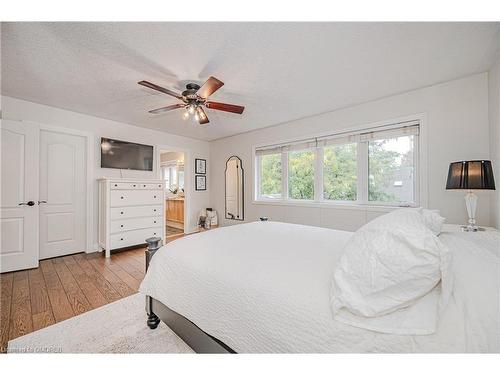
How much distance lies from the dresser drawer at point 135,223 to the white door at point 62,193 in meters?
0.60

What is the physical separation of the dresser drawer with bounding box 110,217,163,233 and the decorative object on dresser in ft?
13.7

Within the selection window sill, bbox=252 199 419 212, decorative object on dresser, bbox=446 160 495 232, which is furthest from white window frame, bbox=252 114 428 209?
decorative object on dresser, bbox=446 160 495 232

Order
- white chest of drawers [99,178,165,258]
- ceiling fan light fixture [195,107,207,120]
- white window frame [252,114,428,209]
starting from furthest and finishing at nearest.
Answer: white chest of drawers [99,178,165,258] < white window frame [252,114,428,209] < ceiling fan light fixture [195,107,207,120]

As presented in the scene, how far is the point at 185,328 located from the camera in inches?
49.5

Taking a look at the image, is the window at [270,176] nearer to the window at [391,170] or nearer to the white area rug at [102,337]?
the window at [391,170]

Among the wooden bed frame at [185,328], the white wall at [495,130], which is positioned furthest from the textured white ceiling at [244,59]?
the wooden bed frame at [185,328]

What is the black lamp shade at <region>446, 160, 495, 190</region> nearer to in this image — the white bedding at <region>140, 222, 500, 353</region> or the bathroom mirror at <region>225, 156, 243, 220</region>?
the white bedding at <region>140, 222, 500, 353</region>

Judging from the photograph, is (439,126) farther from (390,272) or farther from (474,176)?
(390,272)

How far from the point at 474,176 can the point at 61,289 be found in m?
4.08

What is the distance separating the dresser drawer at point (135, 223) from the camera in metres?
3.35

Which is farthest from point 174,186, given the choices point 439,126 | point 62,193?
point 439,126

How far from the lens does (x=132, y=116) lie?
3.53 metres

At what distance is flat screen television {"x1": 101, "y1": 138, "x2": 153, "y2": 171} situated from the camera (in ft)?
11.9
